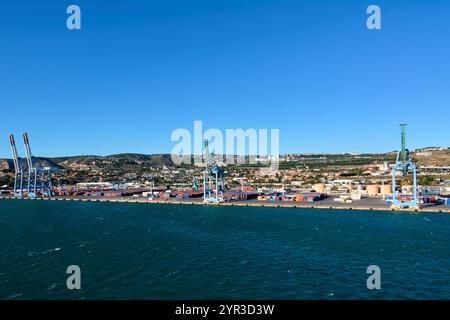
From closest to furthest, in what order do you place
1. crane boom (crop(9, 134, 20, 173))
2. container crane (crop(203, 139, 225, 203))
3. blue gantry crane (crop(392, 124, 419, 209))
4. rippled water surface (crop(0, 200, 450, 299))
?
rippled water surface (crop(0, 200, 450, 299))
blue gantry crane (crop(392, 124, 419, 209))
container crane (crop(203, 139, 225, 203))
crane boom (crop(9, 134, 20, 173))

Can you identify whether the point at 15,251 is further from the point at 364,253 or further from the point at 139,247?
the point at 364,253

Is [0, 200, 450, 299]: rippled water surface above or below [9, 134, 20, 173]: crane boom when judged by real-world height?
below

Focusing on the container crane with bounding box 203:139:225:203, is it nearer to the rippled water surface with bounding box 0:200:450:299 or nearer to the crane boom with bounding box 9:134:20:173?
the rippled water surface with bounding box 0:200:450:299

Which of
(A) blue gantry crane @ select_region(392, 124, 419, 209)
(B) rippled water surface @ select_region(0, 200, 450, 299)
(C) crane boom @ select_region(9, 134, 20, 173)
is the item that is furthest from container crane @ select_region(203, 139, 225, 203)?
(C) crane boom @ select_region(9, 134, 20, 173)

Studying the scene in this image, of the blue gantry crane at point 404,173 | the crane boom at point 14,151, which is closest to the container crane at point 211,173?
the blue gantry crane at point 404,173

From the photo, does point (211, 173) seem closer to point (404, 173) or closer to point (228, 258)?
point (404, 173)

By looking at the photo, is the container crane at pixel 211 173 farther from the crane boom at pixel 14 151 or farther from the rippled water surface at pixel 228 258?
the crane boom at pixel 14 151

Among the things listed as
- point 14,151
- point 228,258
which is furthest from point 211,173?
point 14,151

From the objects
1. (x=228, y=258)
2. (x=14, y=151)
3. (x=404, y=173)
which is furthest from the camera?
Result: (x=14, y=151)
